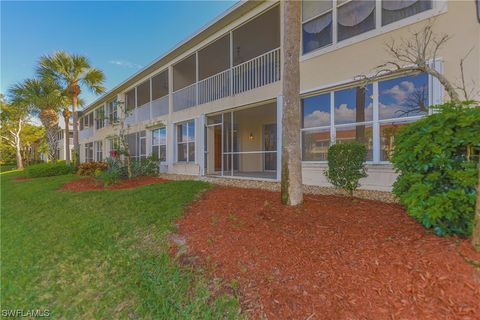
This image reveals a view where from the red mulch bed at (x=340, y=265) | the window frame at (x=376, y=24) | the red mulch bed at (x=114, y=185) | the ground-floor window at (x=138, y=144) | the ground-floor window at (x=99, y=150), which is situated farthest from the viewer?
the ground-floor window at (x=99, y=150)

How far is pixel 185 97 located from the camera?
13273 millimetres

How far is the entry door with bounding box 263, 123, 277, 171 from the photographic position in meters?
13.0

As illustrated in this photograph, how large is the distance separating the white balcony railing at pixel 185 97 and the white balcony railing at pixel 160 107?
1.06 meters

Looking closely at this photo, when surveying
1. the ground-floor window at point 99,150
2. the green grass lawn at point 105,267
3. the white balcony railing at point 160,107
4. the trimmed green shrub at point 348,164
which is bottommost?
the green grass lawn at point 105,267

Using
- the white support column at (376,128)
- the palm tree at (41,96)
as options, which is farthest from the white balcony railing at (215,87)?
the palm tree at (41,96)

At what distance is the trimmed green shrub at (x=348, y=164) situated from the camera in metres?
5.16

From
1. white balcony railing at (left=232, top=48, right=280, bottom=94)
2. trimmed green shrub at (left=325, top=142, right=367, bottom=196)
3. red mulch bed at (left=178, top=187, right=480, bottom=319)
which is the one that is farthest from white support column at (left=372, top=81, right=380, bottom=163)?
white balcony railing at (left=232, top=48, right=280, bottom=94)

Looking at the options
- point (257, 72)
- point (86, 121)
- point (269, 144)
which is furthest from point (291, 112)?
point (86, 121)

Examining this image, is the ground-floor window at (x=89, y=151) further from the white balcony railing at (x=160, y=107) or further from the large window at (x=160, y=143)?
the white balcony railing at (x=160, y=107)

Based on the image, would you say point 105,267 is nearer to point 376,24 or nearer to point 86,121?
point 376,24

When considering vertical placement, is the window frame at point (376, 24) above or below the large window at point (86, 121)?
below

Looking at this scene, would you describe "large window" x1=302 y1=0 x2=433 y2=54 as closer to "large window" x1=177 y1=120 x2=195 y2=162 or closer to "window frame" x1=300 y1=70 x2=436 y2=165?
"window frame" x1=300 y1=70 x2=436 y2=165

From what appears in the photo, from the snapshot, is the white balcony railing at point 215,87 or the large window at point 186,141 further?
the large window at point 186,141

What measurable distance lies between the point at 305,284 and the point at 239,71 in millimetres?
9300
